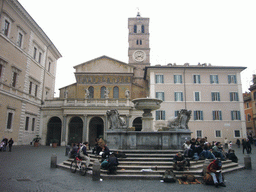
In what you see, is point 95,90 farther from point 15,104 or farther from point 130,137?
point 130,137

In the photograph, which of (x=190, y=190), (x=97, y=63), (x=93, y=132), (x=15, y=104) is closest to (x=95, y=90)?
(x=97, y=63)

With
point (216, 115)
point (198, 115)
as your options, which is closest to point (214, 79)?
point (216, 115)

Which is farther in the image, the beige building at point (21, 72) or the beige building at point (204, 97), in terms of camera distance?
the beige building at point (204, 97)

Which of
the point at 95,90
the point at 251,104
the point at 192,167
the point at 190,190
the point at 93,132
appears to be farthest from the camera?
the point at 251,104

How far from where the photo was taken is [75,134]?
3142cm

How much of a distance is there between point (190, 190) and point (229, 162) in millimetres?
5612

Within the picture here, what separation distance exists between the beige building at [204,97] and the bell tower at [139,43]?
20015mm

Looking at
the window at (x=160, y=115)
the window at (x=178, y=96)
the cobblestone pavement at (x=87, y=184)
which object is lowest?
the cobblestone pavement at (x=87, y=184)

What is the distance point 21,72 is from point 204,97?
2505 centimetres

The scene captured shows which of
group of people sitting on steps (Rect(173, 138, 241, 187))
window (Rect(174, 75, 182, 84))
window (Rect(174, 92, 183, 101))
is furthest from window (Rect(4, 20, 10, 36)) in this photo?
window (Rect(174, 92, 183, 101))

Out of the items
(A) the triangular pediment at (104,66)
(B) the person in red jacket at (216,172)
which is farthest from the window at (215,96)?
(B) the person in red jacket at (216,172)

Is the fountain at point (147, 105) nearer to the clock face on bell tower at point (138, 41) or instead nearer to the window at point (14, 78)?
the window at point (14, 78)

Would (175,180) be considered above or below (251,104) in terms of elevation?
below

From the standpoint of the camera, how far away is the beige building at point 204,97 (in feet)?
99.0
